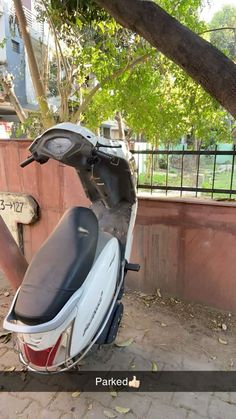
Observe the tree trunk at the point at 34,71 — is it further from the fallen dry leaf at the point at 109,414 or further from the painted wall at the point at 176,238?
the fallen dry leaf at the point at 109,414

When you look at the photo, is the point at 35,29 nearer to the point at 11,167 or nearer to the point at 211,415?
the point at 11,167

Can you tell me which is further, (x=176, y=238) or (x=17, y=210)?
(x=17, y=210)

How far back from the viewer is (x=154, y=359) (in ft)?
7.77

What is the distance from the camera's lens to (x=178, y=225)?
297 cm

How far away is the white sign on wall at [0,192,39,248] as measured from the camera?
3705mm

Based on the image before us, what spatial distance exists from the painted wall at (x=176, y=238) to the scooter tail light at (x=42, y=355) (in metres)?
1.71

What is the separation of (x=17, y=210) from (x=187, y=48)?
265 centimetres

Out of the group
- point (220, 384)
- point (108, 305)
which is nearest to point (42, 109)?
point (108, 305)

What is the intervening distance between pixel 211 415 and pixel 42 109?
4.55 m

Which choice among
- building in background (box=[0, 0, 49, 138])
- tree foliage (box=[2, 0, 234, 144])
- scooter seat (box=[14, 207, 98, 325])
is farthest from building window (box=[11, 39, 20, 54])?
scooter seat (box=[14, 207, 98, 325])

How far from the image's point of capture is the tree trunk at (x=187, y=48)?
7.00ft

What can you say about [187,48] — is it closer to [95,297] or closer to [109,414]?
[95,297]

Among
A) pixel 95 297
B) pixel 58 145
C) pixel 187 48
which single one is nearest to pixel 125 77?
pixel 187 48
